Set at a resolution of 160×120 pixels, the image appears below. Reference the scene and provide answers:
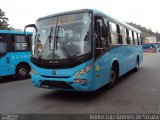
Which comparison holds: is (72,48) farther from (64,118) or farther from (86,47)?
(64,118)

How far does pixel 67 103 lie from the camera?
596cm

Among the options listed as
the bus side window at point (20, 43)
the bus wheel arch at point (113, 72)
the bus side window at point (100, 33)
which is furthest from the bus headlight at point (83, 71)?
the bus side window at point (20, 43)

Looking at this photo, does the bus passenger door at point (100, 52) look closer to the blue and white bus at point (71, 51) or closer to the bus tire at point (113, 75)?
the blue and white bus at point (71, 51)

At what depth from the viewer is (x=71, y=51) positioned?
230 inches

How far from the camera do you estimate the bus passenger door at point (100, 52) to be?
20.1 feet

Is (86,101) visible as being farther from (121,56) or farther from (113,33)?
(121,56)

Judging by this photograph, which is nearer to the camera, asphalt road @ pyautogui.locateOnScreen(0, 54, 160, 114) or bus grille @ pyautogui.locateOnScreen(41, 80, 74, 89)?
asphalt road @ pyautogui.locateOnScreen(0, 54, 160, 114)

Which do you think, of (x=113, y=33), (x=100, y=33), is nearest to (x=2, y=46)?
(x=113, y=33)

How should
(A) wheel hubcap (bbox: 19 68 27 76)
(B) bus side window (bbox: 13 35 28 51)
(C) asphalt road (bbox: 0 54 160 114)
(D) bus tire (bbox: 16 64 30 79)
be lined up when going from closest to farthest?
1. (C) asphalt road (bbox: 0 54 160 114)
2. (B) bus side window (bbox: 13 35 28 51)
3. (D) bus tire (bbox: 16 64 30 79)
4. (A) wheel hubcap (bbox: 19 68 27 76)

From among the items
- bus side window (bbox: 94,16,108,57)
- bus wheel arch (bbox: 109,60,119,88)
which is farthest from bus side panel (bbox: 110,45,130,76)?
bus side window (bbox: 94,16,108,57)

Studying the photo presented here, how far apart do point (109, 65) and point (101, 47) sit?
0.98 meters

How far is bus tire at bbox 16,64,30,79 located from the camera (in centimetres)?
1125

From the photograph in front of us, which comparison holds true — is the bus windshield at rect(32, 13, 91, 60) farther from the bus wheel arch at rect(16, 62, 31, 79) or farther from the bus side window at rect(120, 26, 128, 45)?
the bus wheel arch at rect(16, 62, 31, 79)

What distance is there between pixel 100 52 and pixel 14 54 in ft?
A: 20.1
